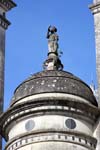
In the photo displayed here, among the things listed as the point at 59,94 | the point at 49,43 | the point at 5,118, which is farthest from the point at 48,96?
the point at 49,43

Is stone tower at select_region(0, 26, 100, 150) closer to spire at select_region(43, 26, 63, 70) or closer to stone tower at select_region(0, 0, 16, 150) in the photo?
spire at select_region(43, 26, 63, 70)

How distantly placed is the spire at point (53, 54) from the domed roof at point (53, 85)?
1.22 meters

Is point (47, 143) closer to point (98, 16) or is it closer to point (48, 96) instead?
point (48, 96)

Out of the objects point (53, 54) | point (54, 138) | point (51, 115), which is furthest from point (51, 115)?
point (53, 54)

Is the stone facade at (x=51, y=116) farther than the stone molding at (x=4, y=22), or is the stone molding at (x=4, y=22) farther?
the stone molding at (x=4, y=22)

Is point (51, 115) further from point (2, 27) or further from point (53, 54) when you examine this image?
point (2, 27)

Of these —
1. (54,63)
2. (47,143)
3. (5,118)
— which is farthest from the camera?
(54,63)

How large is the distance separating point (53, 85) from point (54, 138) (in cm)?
253

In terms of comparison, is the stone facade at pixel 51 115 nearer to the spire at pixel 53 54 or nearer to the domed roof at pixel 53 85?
the domed roof at pixel 53 85

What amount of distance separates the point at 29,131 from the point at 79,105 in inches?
90.3

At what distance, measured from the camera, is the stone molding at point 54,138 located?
84.0ft

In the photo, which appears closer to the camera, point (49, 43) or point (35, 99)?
point (35, 99)

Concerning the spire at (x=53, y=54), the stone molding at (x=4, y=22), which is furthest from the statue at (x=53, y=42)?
the stone molding at (x=4, y=22)

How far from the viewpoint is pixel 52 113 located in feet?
86.2
